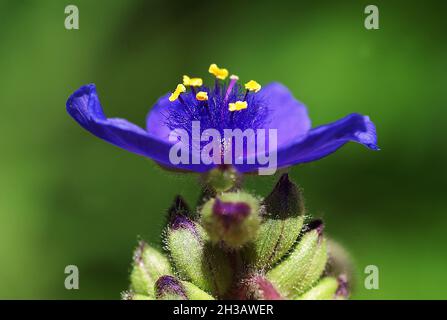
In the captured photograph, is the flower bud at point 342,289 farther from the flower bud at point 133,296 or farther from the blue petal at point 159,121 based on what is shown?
the blue petal at point 159,121

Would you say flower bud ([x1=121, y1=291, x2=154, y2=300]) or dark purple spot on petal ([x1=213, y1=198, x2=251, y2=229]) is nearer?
dark purple spot on petal ([x1=213, y1=198, x2=251, y2=229])

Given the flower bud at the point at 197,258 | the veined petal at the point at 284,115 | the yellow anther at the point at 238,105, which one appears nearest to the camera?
the flower bud at the point at 197,258

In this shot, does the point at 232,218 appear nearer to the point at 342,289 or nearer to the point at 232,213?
the point at 232,213

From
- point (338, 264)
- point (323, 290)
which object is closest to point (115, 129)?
point (323, 290)

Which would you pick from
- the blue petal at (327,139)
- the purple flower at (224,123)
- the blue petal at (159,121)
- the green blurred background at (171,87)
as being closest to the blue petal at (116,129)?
the purple flower at (224,123)

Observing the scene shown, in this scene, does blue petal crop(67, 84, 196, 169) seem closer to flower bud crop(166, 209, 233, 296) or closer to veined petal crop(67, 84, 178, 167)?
veined petal crop(67, 84, 178, 167)

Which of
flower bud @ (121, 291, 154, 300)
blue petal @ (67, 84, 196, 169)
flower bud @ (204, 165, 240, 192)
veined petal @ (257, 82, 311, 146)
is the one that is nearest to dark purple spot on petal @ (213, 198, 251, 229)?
flower bud @ (204, 165, 240, 192)
